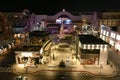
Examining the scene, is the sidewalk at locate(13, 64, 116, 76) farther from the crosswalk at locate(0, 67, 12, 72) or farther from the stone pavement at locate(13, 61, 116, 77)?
the crosswalk at locate(0, 67, 12, 72)

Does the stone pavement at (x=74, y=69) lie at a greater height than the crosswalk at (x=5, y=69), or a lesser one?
lesser

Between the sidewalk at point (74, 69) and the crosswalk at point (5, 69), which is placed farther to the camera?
the crosswalk at point (5, 69)

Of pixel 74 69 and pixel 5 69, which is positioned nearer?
pixel 5 69

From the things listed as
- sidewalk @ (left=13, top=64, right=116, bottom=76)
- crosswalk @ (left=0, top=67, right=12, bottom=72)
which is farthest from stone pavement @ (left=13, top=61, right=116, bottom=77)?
crosswalk @ (left=0, top=67, right=12, bottom=72)

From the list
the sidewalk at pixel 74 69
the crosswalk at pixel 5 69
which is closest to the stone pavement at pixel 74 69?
the sidewalk at pixel 74 69

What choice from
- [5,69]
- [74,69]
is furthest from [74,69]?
[5,69]

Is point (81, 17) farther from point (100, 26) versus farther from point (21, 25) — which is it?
point (21, 25)

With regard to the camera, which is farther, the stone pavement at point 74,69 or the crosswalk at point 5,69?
the crosswalk at point 5,69

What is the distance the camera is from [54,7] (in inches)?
5325

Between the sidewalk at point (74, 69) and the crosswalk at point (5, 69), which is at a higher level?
the crosswalk at point (5, 69)

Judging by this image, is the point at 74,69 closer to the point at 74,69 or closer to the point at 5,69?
the point at 74,69

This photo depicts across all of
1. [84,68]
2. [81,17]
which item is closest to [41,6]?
[81,17]

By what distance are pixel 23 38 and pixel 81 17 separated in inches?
1385

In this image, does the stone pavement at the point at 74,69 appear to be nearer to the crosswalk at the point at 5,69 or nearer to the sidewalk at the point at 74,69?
the sidewalk at the point at 74,69
